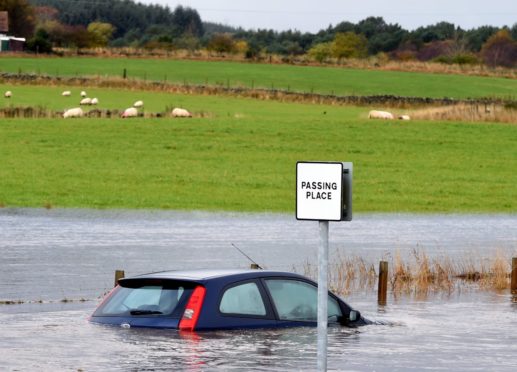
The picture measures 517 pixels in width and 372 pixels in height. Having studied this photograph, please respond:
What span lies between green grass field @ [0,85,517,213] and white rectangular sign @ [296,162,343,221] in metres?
32.5

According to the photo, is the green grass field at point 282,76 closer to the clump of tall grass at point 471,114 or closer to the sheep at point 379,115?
the clump of tall grass at point 471,114

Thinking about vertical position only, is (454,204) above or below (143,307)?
below

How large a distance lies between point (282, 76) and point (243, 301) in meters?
105

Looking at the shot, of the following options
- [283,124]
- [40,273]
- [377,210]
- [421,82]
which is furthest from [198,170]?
[421,82]

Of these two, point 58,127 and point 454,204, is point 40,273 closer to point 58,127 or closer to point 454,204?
point 454,204

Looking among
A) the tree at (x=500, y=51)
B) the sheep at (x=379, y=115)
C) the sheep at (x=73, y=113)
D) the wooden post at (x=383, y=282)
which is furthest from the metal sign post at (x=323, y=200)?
the tree at (x=500, y=51)

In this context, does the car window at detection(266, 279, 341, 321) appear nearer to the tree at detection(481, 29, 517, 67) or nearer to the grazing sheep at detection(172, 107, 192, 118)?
the grazing sheep at detection(172, 107, 192, 118)

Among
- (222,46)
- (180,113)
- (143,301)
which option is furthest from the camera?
(222,46)

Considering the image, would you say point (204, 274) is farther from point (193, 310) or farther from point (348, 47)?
point (348, 47)

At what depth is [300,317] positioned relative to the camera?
1675cm

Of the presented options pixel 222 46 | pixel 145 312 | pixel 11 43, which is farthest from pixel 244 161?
pixel 222 46

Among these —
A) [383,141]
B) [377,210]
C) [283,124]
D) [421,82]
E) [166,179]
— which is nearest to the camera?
[377,210]

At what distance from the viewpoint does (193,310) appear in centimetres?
1541

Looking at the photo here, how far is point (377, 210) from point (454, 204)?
11.6 feet
